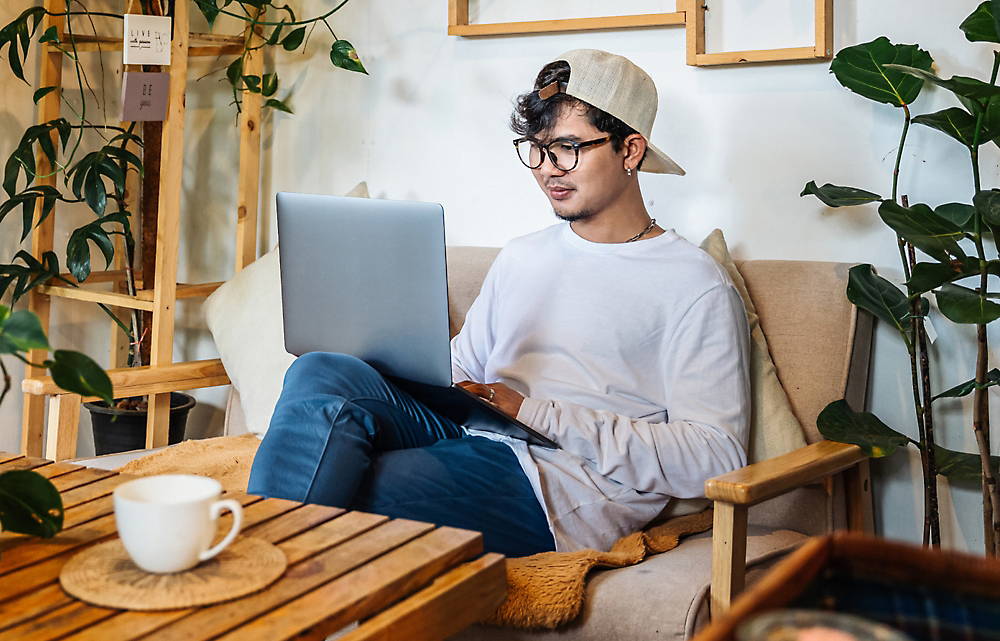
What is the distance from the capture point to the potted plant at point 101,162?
2.26 meters

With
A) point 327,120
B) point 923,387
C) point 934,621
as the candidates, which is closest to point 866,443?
point 923,387

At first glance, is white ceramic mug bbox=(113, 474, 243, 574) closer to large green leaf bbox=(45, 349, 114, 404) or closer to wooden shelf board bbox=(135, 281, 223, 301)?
large green leaf bbox=(45, 349, 114, 404)

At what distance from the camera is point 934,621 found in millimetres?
421

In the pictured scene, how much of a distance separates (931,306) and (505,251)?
82 cm

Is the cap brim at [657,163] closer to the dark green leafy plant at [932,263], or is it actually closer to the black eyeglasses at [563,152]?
the black eyeglasses at [563,152]

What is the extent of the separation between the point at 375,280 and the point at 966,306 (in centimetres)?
87

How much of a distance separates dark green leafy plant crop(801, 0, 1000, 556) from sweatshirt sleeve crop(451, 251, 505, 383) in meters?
0.65

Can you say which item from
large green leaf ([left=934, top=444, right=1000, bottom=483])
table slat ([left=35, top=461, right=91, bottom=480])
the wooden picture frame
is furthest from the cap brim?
table slat ([left=35, top=461, right=91, bottom=480])

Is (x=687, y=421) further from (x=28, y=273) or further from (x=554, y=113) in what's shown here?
(x=28, y=273)

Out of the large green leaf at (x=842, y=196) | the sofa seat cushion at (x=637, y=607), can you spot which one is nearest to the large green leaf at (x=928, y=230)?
the large green leaf at (x=842, y=196)

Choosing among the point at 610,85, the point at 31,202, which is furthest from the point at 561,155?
the point at 31,202

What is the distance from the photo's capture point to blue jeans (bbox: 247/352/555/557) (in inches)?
51.0

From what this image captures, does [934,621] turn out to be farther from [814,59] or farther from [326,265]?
[814,59]

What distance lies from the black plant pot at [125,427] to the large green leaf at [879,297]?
1.66 metres
